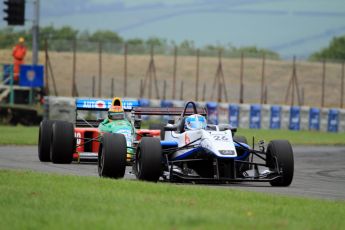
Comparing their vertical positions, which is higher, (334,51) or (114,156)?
(334,51)

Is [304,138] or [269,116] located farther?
[269,116]

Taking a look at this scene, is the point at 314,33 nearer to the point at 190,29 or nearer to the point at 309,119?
the point at 190,29

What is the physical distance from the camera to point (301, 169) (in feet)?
76.9

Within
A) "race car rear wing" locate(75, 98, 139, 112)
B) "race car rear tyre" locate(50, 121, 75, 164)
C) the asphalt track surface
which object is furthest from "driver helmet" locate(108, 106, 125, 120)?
"race car rear wing" locate(75, 98, 139, 112)

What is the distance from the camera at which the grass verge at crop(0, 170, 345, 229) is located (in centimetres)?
1064

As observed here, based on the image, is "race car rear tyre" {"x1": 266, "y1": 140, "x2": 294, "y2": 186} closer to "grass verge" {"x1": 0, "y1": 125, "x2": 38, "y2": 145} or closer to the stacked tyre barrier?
"grass verge" {"x1": 0, "y1": 125, "x2": 38, "y2": 145}

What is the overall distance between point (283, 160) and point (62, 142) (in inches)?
190

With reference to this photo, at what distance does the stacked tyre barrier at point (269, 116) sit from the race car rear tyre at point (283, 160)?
25847 millimetres

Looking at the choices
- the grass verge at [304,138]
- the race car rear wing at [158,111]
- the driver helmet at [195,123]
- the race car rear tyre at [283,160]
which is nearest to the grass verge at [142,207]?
the race car rear tyre at [283,160]

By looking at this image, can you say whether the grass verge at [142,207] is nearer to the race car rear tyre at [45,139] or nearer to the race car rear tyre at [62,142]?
the race car rear tyre at [62,142]

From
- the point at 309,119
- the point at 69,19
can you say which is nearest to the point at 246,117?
the point at 309,119

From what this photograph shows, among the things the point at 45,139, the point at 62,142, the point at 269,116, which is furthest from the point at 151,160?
the point at 269,116

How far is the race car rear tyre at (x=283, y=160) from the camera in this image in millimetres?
17156

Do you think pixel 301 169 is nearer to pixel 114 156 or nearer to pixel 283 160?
pixel 283 160
